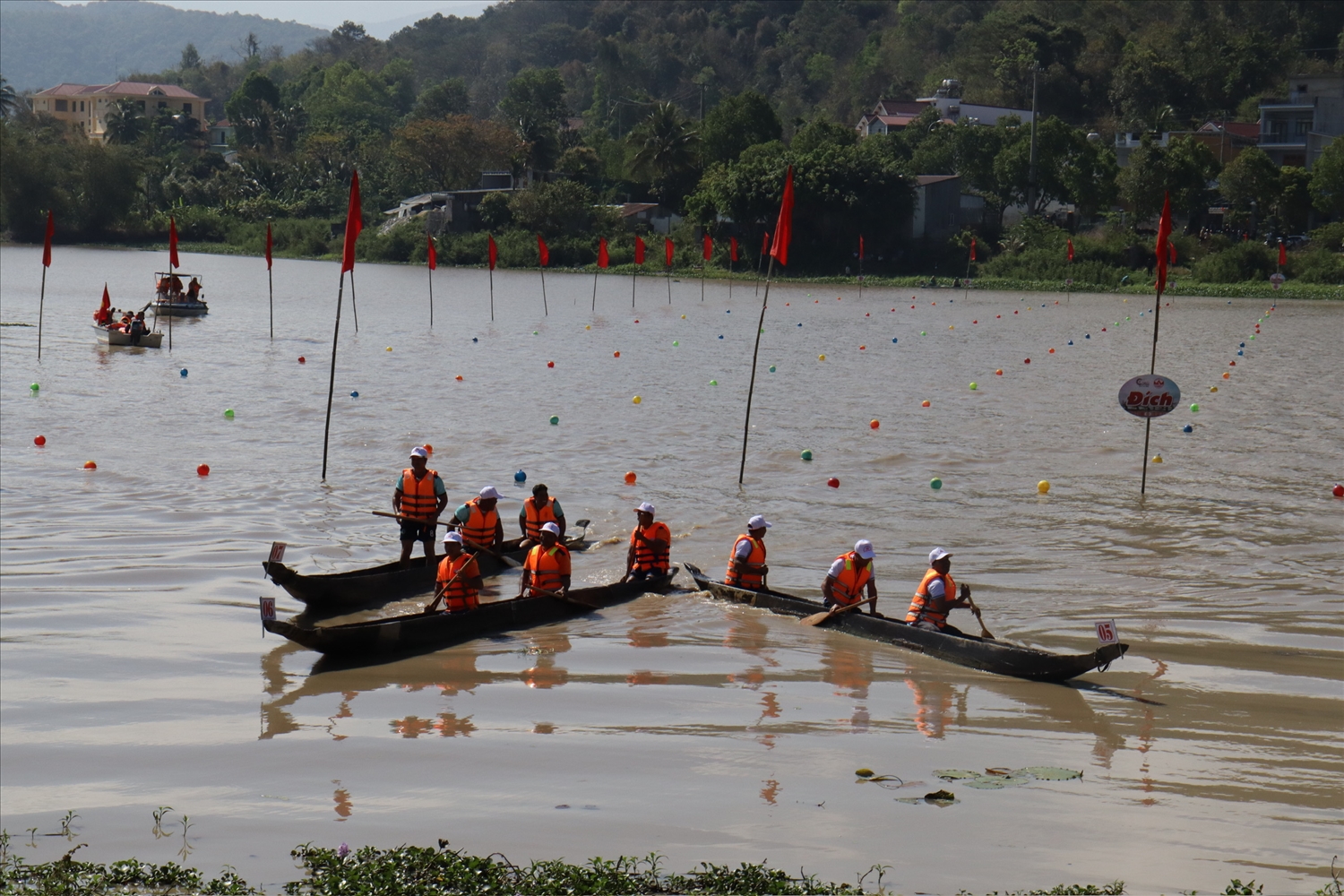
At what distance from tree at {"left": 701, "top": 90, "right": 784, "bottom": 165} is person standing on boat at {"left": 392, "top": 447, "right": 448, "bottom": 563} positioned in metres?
76.6

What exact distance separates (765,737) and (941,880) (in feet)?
9.18

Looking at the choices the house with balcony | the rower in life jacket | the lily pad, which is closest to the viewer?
the lily pad

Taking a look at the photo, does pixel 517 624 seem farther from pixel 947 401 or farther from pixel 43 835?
pixel 947 401

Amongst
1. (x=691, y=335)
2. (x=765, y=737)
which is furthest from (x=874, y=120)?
(x=765, y=737)

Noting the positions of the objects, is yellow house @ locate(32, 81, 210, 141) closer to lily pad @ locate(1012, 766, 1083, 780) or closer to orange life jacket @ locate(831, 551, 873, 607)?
orange life jacket @ locate(831, 551, 873, 607)

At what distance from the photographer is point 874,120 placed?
325 ft

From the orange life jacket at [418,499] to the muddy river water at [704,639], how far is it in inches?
61.8

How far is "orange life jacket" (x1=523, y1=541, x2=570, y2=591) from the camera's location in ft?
46.9

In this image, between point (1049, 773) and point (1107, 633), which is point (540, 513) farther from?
point (1049, 773)

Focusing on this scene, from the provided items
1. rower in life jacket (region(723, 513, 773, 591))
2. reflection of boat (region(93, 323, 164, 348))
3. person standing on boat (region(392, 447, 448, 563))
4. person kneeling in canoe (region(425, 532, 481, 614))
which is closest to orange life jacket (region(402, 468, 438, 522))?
person standing on boat (region(392, 447, 448, 563))

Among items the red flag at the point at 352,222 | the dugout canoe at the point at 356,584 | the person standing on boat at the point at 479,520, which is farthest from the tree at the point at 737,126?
the dugout canoe at the point at 356,584

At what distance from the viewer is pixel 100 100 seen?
17075 cm

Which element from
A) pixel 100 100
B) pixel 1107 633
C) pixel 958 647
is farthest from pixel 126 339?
pixel 100 100

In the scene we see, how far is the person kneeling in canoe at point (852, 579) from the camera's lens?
13562 mm
